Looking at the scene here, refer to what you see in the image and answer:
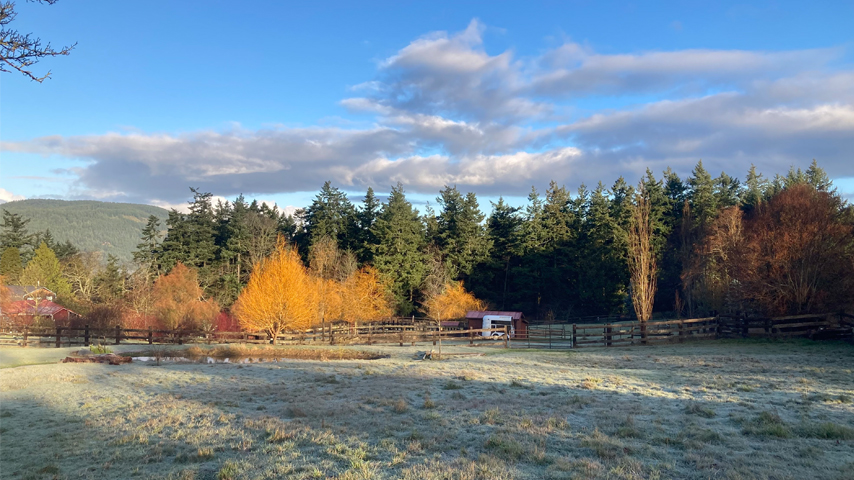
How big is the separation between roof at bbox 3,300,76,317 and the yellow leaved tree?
34.1 metres

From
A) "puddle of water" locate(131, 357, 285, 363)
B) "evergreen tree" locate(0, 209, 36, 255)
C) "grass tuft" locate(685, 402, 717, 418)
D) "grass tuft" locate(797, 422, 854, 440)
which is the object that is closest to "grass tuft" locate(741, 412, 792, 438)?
"grass tuft" locate(797, 422, 854, 440)

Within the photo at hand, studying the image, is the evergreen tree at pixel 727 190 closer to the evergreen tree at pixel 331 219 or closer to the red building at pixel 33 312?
the evergreen tree at pixel 331 219

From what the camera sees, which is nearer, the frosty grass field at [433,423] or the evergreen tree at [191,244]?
the frosty grass field at [433,423]

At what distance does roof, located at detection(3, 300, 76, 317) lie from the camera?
44.2 meters

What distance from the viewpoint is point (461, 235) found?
59125 mm

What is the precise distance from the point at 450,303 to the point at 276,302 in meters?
19.1

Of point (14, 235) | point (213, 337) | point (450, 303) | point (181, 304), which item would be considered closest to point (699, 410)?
point (213, 337)

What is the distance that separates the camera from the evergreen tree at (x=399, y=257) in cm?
5534

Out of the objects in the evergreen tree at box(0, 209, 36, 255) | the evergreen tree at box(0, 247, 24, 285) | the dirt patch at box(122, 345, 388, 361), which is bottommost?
the dirt patch at box(122, 345, 388, 361)

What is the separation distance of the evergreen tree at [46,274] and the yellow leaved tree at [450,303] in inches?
1661

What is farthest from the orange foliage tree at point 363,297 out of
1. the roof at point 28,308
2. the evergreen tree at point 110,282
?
the evergreen tree at point 110,282

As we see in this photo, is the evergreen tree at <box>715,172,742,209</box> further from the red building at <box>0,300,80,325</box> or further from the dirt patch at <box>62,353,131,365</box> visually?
the red building at <box>0,300,80,325</box>

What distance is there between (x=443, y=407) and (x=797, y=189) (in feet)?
83.2

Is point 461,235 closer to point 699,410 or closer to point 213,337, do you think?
point 213,337
